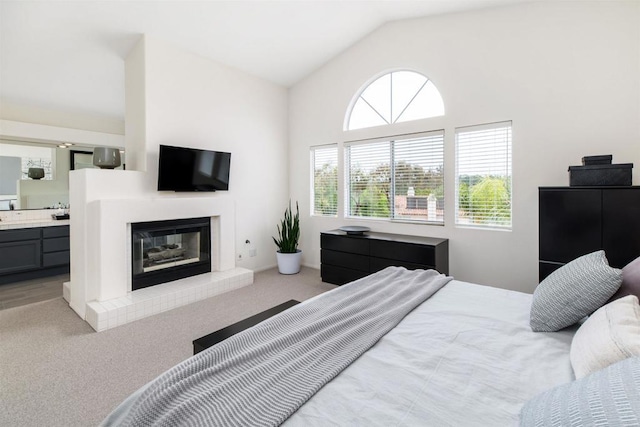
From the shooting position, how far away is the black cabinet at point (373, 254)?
3387mm

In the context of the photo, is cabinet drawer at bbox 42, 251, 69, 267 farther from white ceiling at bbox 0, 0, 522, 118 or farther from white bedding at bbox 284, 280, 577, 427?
white bedding at bbox 284, 280, 577, 427

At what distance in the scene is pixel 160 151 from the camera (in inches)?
136

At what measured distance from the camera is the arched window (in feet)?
12.7

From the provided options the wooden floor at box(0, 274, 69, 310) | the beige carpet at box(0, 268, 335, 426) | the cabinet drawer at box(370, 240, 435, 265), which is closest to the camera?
the beige carpet at box(0, 268, 335, 426)

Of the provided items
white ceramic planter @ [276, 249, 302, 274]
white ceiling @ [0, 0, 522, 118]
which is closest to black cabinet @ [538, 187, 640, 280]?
white ceiling @ [0, 0, 522, 118]

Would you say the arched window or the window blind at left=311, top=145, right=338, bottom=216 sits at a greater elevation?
the arched window

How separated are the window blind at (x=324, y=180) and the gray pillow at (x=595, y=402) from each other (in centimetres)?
401

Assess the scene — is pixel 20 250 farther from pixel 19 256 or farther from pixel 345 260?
pixel 345 260

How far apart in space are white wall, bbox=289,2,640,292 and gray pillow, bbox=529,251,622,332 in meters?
1.92

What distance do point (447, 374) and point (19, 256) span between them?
5399 millimetres

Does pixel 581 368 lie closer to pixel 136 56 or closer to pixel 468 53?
pixel 468 53

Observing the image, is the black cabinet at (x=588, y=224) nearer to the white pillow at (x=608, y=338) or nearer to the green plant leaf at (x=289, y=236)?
the white pillow at (x=608, y=338)

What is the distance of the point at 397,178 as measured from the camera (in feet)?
13.8

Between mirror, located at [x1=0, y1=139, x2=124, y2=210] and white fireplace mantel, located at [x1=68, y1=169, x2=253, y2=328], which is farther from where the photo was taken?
mirror, located at [x1=0, y1=139, x2=124, y2=210]
